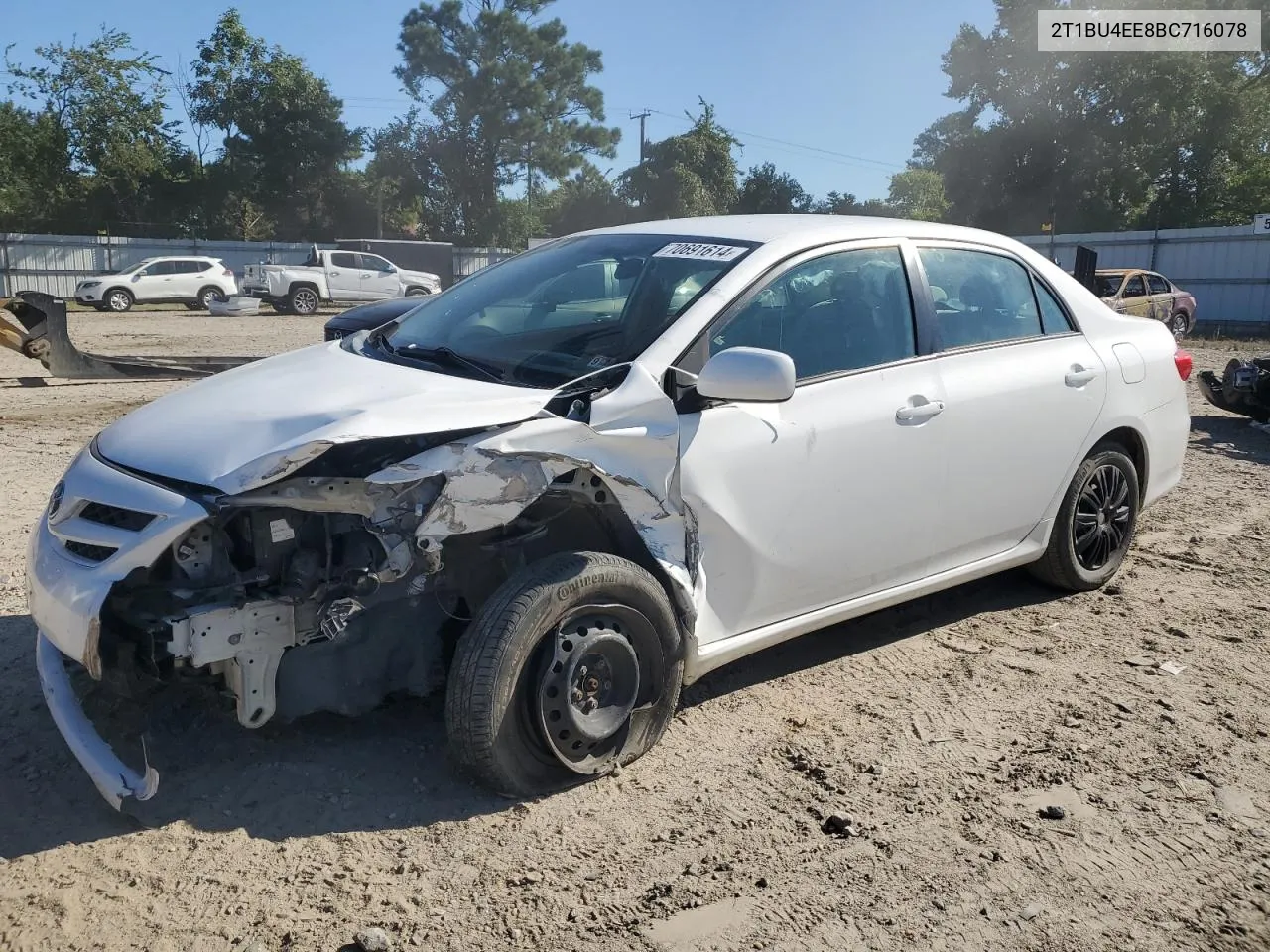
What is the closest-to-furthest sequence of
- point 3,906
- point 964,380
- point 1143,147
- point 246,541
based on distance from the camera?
point 3,906
point 246,541
point 964,380
point 1143,147

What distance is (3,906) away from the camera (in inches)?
104

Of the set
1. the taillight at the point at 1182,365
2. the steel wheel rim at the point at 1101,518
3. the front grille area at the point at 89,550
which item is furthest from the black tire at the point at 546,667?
the taillight at the point at 1182,365

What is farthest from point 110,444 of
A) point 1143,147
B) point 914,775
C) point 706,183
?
point 706,183

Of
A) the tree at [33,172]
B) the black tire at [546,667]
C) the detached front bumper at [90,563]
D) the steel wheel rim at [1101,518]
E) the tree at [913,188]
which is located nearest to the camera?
the detached front bumper at [90,563]

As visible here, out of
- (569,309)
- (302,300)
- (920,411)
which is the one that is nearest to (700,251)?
(569,309)

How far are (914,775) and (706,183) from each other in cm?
4657

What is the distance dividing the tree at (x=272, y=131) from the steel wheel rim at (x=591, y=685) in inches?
1847

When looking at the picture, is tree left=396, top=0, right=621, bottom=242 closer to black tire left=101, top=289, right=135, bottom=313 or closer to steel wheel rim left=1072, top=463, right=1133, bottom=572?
black tire left=101, top=289, right=135, bottom=313

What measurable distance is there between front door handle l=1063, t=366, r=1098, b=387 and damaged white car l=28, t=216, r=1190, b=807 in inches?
7.7

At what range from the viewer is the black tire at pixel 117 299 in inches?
1105

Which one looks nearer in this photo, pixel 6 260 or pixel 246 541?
pixel 246 541

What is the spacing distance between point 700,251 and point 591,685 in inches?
64.0

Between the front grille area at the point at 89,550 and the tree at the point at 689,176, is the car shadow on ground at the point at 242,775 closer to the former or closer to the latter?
the front grille area at the point at 89,550

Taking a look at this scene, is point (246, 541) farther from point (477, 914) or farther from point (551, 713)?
point (477, 914)
